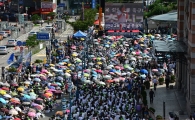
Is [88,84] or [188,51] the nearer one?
[188,51]

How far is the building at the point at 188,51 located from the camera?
4219 cm

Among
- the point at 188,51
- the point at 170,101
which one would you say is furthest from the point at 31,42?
the point at 188,51

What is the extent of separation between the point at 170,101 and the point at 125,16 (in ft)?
123

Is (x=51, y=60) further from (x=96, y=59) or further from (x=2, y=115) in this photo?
(x=2, y=115)

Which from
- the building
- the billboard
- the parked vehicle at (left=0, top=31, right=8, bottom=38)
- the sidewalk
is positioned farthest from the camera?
the parked vehicle at (left=0, top=31, right=8, bottom=38)

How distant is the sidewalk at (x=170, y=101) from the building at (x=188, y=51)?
614 millimetres

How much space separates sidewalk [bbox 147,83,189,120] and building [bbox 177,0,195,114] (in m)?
0.61

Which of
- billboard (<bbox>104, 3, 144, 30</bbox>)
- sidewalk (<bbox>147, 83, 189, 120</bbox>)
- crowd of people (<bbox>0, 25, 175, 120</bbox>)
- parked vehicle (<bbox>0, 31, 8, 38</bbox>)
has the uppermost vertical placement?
billboard (<bbox>104, 3, 144, 30</bbox>)

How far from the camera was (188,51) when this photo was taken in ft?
145

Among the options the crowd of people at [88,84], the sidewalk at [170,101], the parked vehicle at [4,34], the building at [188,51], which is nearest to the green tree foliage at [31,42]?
the crowd of people at [88,84]

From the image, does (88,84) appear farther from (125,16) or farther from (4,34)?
(4,34)

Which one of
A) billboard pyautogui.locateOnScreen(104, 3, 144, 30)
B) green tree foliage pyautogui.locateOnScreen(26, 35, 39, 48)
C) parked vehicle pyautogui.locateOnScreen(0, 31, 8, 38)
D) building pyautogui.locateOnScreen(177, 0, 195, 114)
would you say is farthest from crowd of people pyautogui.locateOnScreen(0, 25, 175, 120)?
parked vehicle pyautogui.locateOnScreen(0, 31, 8, 38)

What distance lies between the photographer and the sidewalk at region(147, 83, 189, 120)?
Answer: 43250mm

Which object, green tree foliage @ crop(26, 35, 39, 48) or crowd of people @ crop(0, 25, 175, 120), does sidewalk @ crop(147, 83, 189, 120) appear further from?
green tree foliage @ crop(26, 35, 39, 48)
